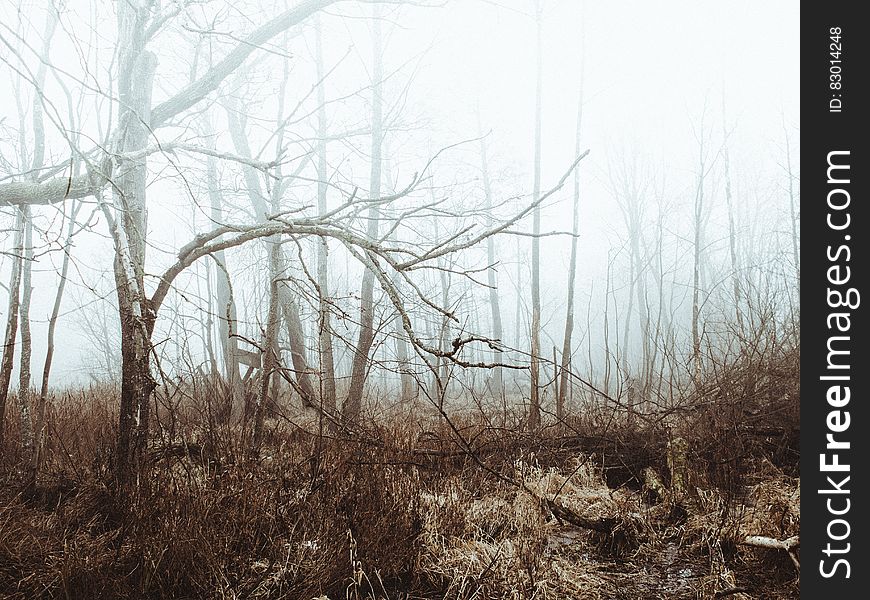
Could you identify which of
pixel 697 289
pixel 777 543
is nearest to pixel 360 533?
pixel 777 543

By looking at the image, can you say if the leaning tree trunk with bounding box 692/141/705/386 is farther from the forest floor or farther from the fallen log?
the fallen log

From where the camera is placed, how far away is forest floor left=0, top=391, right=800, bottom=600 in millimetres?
2469

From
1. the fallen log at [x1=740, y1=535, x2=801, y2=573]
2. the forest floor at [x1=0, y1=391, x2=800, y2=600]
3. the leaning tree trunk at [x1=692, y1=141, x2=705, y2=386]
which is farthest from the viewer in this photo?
the leaning tree trunk at [x1=692, y1=141, x2=705, y2=386]

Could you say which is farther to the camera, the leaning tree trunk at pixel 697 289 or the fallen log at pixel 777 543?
the leaning tree trunk at pixel 697 289

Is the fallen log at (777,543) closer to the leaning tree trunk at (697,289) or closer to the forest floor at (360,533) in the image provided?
the forest floor at (360,533)

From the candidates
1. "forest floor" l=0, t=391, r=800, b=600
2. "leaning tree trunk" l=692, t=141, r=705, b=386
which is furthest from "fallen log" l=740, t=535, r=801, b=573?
"leaning tree trunk" l=692, t=141, r=705, b=386

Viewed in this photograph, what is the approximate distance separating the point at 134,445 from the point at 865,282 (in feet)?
11.6

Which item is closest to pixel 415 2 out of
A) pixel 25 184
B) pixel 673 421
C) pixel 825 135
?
pixel 25 184

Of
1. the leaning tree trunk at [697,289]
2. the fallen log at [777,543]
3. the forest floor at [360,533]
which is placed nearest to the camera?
the forest floor at [360,533]

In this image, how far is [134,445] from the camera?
120 inches

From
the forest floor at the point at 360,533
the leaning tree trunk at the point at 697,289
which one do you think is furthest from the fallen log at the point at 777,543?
the leaning tree trunk at the point at 697,289

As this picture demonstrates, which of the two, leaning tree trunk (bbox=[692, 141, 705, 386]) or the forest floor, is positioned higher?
leaning tree trunk (bbox=[692, 141, 705, 386])

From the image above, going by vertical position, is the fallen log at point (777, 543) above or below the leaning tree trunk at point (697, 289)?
below

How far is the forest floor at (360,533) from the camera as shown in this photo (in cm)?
247
